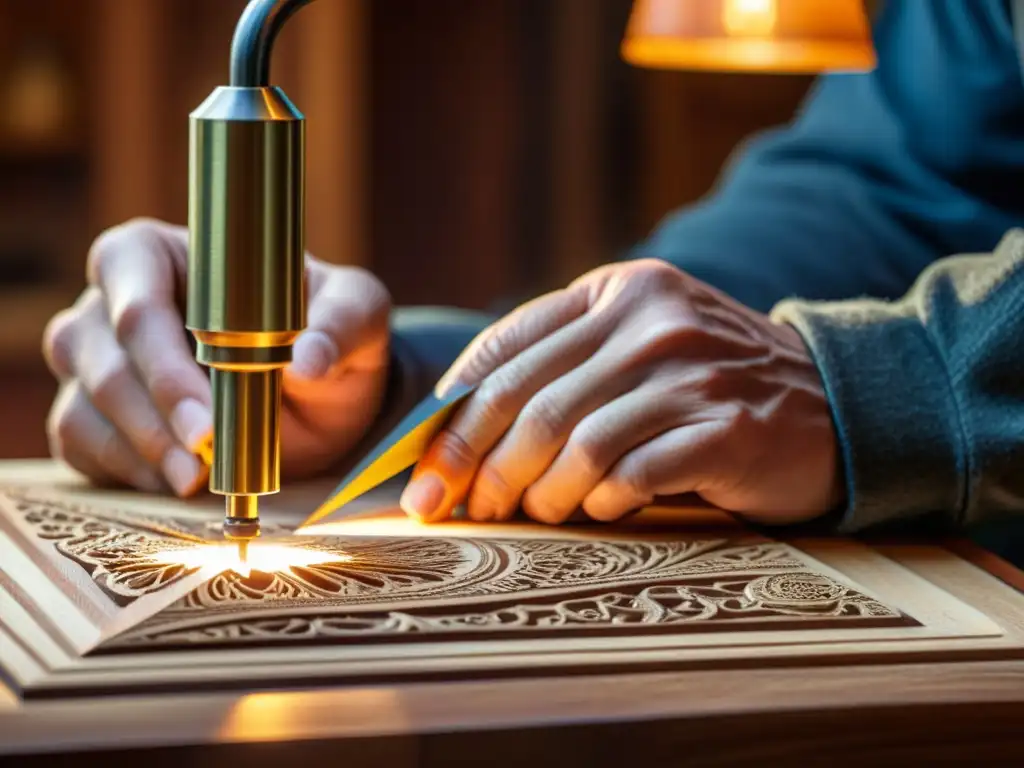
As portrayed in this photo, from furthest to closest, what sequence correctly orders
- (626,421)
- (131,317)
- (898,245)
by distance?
(898,245), (131,317), (626,421)

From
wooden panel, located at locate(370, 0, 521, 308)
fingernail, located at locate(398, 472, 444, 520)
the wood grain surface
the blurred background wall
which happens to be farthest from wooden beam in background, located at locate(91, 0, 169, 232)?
the wood grain surface

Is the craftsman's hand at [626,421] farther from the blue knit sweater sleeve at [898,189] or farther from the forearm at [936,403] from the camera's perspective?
the blue knit sweater sleeve at [898,189]

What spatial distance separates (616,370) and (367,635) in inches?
9.6

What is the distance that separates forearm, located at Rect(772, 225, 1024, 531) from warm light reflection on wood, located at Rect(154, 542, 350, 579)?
0.92ft

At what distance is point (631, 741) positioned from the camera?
0.53 m

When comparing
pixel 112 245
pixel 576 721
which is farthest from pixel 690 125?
pixel 576 721

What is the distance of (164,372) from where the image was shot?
0.84 meters

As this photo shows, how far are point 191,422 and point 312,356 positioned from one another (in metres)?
0.08

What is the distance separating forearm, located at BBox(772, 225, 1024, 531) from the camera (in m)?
0.76

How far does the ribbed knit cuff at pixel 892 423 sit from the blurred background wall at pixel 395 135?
160 centimetres

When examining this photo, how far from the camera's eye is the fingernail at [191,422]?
827 millimetres

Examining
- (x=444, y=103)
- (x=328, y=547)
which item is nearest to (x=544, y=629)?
(x=328, y=547)

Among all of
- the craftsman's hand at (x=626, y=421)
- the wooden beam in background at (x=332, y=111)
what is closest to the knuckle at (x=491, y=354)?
the craftsman's hand at (x=626, y=421)

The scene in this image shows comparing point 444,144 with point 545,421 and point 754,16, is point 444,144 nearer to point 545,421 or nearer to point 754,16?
point 754,16
